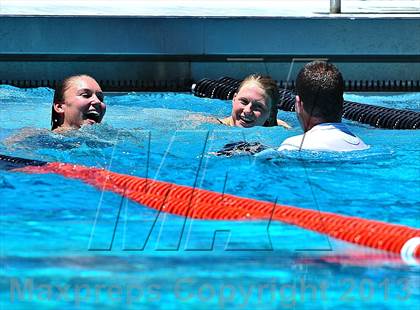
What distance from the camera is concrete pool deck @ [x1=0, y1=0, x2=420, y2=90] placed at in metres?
9.26

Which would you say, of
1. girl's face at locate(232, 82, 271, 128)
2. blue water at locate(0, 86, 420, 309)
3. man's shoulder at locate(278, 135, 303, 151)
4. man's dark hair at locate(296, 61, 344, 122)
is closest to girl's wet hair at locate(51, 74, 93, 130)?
blue water at locate(0, 86, 420, 309)

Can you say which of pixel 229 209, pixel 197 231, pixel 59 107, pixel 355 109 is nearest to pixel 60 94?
pixel 59 107

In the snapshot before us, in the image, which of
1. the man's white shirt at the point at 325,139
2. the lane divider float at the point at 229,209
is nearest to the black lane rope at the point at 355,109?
the man's white shirt at the point at 325,139

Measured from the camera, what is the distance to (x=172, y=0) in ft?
39.2

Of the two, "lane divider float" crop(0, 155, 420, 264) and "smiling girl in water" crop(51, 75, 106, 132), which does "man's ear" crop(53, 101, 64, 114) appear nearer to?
"smiling girl in water" crop(51, 75, 106, 132)

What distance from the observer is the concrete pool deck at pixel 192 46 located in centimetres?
926

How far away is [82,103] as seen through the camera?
6.78m

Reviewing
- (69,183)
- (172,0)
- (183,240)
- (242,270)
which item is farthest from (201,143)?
(172,0)

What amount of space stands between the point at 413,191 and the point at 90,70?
14.7 ft

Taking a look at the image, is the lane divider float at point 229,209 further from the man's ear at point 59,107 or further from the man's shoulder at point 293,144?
the man's ear at point 59,107

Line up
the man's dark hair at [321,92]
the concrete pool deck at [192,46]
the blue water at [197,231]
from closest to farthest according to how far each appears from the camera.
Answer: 1. the blue water at [197,231]
2. the man's dark hair at [321,92]
3. the concrete pool deck at [192,46]

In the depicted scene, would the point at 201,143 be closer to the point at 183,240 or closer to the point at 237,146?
→ the point at 237,146

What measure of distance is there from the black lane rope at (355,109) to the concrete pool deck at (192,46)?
0.91 feet

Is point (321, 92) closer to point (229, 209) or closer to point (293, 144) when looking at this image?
point (293, 144)
